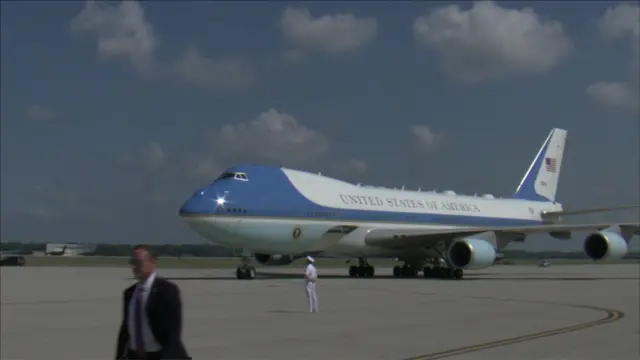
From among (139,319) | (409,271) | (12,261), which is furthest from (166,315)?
(12,261)

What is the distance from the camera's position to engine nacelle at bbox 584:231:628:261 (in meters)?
36.9

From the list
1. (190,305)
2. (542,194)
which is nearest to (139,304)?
(190,305)

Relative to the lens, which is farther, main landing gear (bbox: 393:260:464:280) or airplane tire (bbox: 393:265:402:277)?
airplane tire (bbox: 393:265:402:277)

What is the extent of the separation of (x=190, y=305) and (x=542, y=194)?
4036cm

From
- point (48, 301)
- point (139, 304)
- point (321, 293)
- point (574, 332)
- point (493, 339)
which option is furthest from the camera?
point (321, 293)

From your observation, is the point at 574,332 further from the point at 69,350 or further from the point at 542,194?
the point at 542,194

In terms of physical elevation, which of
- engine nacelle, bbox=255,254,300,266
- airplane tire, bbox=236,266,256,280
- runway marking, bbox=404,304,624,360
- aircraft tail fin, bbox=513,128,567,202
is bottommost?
runway marking, bbox=404,304,624,360

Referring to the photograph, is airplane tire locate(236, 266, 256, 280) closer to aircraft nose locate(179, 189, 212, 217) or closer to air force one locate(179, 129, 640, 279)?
air force one locate(179, 129, 640, 279)

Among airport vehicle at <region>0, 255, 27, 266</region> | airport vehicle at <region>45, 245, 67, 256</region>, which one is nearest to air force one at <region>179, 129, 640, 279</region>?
airport vehicle at <region>0, 255, 27, 266</region>

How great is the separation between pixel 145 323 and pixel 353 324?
1027cm

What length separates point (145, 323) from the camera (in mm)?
5945

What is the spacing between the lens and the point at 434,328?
14977 millimetres

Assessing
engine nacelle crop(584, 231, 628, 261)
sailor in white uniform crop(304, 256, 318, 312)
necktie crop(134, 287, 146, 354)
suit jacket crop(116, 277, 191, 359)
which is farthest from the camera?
engine nacelle crop(584, 231, 628, 261)

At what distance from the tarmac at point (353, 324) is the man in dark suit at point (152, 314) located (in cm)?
529
